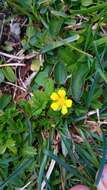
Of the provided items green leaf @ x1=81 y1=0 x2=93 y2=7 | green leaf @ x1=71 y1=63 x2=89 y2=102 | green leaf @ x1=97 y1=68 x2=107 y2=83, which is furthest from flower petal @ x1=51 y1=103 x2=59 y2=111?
green leaf @ x1=81 y1=0 x2=93 y2=7

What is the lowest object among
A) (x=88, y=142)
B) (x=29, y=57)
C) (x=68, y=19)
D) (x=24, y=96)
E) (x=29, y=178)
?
(x=29, y=178)

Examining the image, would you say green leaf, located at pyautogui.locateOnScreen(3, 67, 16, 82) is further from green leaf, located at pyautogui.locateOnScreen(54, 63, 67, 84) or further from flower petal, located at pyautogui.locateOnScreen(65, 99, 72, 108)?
flower petal, located at pyautogui.locateOnScreen(65, 99, 72, 108)

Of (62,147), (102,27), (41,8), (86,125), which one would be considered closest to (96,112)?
(86,125)

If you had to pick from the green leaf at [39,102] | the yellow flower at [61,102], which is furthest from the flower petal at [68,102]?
the green leaf at [39,102]

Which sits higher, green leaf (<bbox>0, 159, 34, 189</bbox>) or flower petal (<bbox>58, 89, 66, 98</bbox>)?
flower petal (<bbox>58, 89, 66, 98</bbox>)

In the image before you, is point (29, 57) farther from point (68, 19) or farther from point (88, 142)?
point (88, 142)

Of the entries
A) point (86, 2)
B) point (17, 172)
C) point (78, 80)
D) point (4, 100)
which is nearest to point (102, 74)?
point (78, 80)
